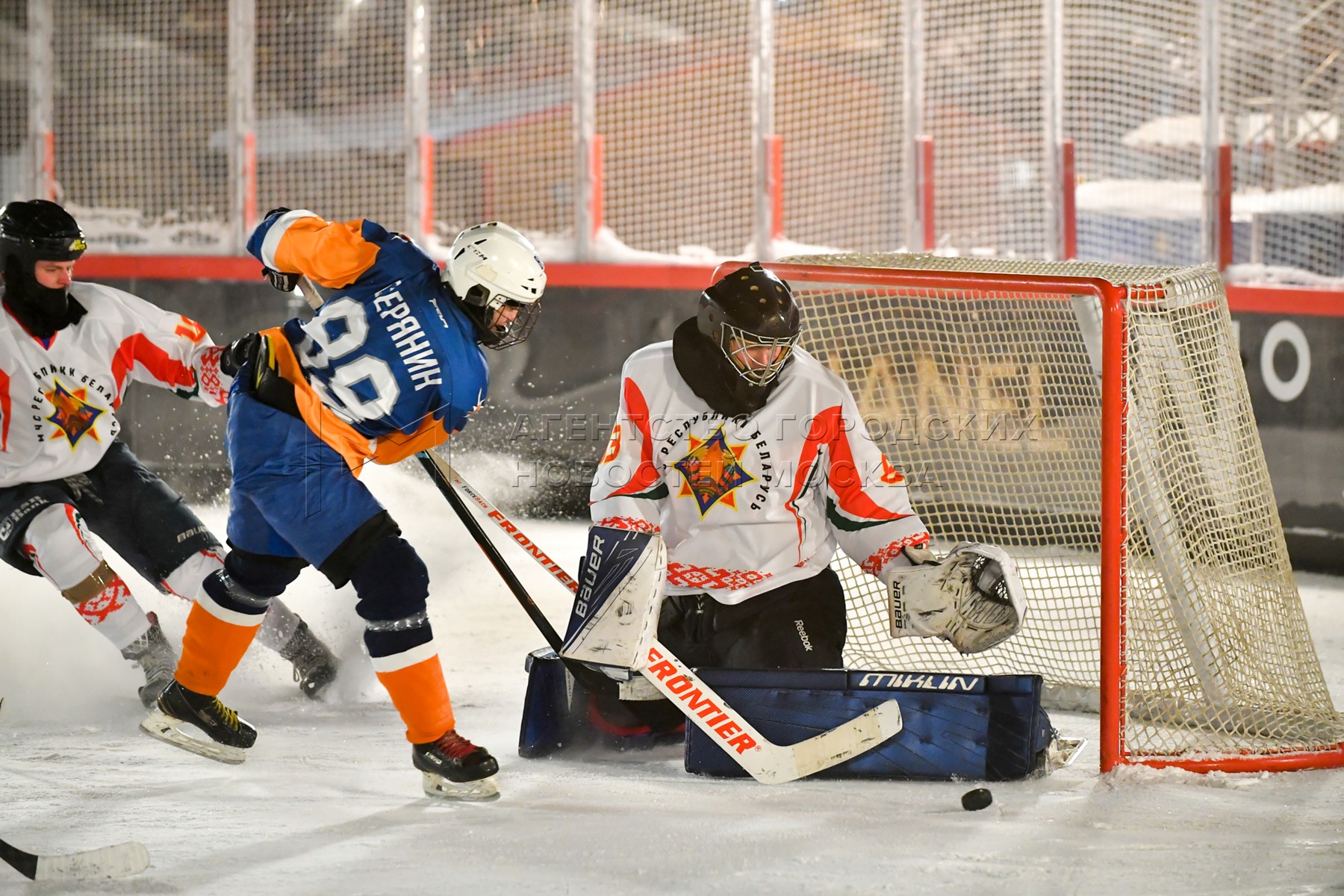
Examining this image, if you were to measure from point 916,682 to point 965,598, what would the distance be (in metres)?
0.23

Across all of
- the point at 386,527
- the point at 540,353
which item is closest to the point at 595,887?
the point at 386,527

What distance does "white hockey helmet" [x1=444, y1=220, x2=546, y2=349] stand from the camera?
265 cm

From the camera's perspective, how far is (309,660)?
3.46 meters

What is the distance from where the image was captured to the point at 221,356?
3.23 m

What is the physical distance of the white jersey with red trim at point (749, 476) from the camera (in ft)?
9.63

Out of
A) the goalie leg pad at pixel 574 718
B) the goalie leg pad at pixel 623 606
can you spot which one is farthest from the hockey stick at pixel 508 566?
the goalie leg pad at pixel 623 606

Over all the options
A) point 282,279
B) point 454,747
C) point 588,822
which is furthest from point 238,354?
point 588,822

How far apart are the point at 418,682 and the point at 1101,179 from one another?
4.14 m

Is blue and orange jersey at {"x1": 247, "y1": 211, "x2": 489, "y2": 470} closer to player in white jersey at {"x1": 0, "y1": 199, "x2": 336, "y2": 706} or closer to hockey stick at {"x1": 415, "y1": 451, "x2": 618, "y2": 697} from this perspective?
hockey stick at {"x1": 415, "y1": 451, "x2": 618, "y2": 697}

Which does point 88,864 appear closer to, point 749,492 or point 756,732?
point 756,732

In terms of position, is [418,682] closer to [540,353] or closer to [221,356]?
[221,356]

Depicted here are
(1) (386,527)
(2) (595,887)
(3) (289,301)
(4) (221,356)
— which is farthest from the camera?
(3) (289,301)

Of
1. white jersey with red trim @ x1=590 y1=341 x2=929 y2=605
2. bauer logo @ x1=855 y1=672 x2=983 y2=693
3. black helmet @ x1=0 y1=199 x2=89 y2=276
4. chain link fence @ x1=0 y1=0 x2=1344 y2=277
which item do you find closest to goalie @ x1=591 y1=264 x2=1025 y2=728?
white jersey with red trim @ x1=590 y1=341 x2=929 y2=605

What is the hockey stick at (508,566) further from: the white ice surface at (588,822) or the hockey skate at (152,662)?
the hockey skate at (152,662)
